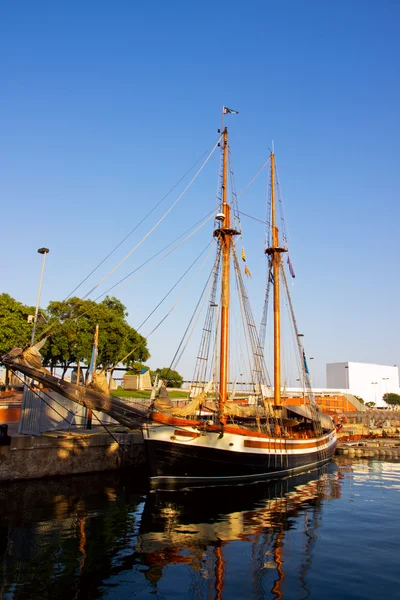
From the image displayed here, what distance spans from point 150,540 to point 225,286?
60.2 ft

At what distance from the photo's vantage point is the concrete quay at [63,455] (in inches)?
980

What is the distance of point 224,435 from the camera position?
26594 millimetres

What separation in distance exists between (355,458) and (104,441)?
28.5 m

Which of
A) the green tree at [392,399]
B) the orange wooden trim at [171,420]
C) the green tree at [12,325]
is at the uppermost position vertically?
the green tree at [12,325]

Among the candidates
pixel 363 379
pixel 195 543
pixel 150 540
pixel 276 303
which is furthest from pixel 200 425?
pixel 363 379

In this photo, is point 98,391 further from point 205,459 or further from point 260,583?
point 260,583

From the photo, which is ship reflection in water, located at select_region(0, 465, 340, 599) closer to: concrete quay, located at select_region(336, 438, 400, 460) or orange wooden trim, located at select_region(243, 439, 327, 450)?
orange wooden trim, located at select_region(243, 439, 327, 450)

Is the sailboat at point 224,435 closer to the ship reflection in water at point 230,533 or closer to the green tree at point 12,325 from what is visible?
the ship reflection in water at point 230,533

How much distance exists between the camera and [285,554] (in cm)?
1493

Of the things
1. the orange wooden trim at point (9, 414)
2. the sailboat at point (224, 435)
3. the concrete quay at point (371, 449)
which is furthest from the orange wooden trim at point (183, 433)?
the concrete quay at point (371, 449)

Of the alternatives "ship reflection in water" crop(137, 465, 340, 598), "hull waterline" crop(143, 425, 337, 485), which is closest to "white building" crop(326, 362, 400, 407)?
"hull waterline" crop(143, 425, 337, 485)

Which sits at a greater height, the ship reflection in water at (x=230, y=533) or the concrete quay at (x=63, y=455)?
the concrete quay at (x=63, y=455)

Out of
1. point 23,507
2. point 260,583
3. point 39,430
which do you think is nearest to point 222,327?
point 39,430

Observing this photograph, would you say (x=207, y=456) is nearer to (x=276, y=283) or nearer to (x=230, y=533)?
(x=230, y=533)
